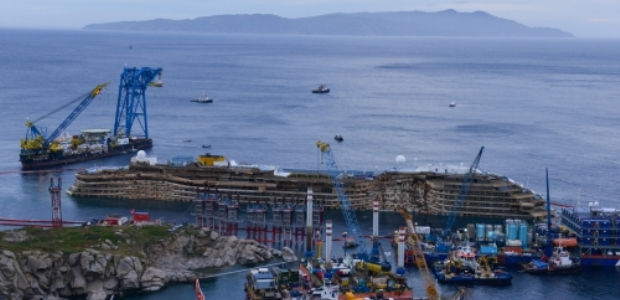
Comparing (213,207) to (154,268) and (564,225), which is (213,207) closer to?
(154,268)

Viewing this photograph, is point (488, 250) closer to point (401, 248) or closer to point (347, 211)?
point (401, 248)

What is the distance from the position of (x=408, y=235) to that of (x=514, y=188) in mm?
12374

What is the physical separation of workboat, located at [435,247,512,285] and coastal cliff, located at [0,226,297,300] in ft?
23.1

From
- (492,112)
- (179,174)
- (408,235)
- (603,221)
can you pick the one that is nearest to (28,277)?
(408,235)

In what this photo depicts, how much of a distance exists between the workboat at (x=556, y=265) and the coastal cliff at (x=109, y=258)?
1111cm

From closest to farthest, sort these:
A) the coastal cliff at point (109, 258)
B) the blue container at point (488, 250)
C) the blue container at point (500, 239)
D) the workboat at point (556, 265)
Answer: the coastal cliff at point (109, 258) → the workboat at point (556, 265) → the blue container at point (488, 250) → the blue container at point (500, 239)

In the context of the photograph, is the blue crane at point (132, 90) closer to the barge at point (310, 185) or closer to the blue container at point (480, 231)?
the barge at point (310, 185)

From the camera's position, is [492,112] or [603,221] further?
[492,112]

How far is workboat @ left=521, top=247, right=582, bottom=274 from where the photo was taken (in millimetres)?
43906

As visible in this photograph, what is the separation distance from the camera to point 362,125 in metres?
89.0

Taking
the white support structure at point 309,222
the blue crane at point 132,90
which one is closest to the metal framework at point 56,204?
the white support structure at point 309,222

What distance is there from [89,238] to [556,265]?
21.4 meters

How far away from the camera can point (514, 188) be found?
180 ft

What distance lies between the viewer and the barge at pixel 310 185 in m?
54.4
